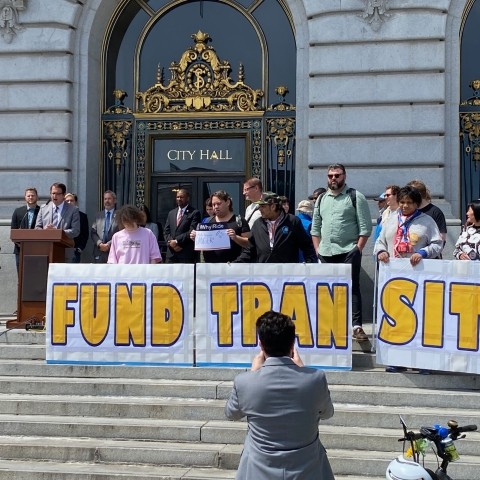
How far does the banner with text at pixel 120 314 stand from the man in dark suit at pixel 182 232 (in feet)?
10.3

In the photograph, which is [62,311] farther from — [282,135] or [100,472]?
[282,135]

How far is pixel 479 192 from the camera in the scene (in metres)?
16.2

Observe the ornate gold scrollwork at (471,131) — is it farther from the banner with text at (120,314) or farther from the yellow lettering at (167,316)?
the yellow lettering at (167,316)

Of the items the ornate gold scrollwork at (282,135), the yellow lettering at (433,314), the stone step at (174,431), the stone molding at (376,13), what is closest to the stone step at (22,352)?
the stone step at (174,431)

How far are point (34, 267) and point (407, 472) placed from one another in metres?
7.86

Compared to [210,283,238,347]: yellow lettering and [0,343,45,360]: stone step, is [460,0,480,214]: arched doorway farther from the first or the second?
[0,343,45,360]: stone step

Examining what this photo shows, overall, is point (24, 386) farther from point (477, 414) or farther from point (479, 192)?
point (479, 192)

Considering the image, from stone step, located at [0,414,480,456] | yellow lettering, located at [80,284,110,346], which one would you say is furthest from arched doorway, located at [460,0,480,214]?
stone step, located at [0,414,480,456]

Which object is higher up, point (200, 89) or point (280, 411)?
point (200, 89)

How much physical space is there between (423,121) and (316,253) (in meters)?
5.24

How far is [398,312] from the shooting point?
984 cm

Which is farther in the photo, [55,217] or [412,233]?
[55,217]

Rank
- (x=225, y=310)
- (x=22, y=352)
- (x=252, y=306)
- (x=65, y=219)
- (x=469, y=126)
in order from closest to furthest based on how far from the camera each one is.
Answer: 1. (x=252, y=306)
2. (x=225, y=310)
3. (x=22, y=352)
4. (x=65, y=219)
5. (x=469, y=126)

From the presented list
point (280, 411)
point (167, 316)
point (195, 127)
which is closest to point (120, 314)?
point (167, 316)
